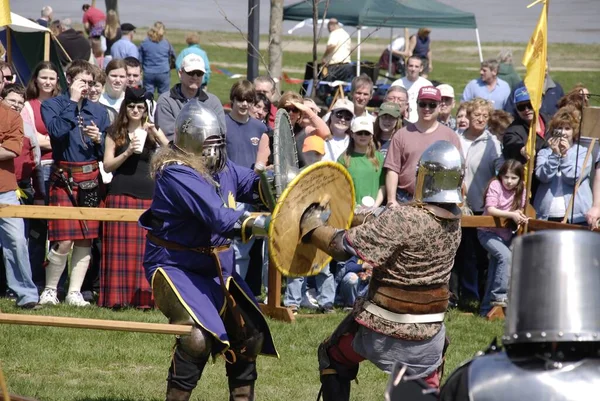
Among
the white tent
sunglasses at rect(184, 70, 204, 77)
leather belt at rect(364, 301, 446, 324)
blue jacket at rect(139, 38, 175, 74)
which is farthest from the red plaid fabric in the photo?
blue jacket at rect(139, 38, 175, 74)

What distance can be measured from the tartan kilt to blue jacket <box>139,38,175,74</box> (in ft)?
25.1

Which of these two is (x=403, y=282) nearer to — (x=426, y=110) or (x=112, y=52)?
(x=426, y=110)

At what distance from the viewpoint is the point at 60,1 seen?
105 ft

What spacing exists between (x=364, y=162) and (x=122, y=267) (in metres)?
2.20

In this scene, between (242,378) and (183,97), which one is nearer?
(242,378)

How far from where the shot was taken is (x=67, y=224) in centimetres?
857

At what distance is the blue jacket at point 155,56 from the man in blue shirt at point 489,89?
5.54m

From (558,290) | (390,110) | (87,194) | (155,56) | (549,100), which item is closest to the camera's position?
(558,290)

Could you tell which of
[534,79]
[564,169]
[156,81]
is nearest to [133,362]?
[564,169]

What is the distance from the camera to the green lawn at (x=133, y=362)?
663cm

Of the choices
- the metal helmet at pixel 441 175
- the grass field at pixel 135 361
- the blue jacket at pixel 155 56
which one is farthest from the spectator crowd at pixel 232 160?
the blue jacket at pixel 155 56

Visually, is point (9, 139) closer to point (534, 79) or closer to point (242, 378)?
point (242, 378)

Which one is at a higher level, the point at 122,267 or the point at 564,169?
the point at 564,169

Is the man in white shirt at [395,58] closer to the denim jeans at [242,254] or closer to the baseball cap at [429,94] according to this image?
the baseball cap at [429,94]
